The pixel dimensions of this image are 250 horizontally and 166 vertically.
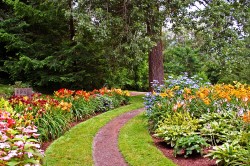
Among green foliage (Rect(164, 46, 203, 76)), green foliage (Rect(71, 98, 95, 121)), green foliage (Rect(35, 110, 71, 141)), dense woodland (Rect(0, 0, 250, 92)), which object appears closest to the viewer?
green foliage (Rect(35, 110, 71, 141))

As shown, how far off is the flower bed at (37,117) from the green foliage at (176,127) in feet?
8.31

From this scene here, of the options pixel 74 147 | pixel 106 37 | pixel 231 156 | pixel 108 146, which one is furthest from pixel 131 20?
pixel 231 156

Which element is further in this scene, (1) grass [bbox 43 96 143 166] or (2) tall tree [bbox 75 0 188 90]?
(2) tall tree [bbox 75 0 188 90]

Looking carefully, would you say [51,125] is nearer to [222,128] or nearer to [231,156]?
[222,128]

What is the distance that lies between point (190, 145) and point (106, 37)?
6.50m

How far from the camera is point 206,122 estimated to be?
6250mm

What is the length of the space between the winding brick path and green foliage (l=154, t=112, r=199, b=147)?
1.04 m

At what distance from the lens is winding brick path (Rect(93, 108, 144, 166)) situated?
4988 millimetres

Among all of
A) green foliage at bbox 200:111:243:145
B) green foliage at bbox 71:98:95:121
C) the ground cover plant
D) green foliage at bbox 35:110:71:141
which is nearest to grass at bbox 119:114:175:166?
the ground cover plant

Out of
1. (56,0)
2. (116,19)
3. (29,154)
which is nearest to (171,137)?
(29,154)

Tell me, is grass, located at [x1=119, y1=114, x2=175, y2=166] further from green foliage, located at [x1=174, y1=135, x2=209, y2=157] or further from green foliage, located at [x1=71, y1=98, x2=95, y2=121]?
green foliage, located at [x1=71, y1=98, x2=95, y2=121]

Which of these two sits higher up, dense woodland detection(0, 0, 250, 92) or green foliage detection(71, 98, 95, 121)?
dense woodland detection(0, 0, 250, 92)

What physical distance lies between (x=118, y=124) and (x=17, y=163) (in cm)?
508

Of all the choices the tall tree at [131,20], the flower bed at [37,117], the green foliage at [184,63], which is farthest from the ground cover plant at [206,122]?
the green foliage at [184,63]
